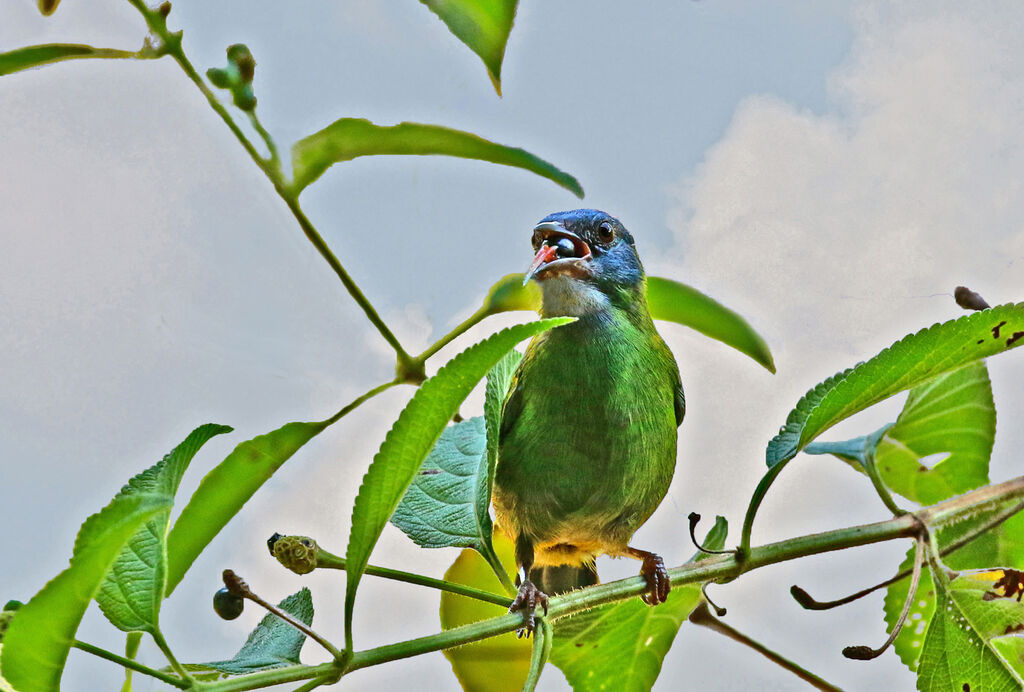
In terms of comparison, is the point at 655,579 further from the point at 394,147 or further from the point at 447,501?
the point at 394,147

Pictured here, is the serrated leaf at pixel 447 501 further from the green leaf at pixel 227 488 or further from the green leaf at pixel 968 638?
the green leaf at pixel 968 638

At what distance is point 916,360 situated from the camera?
0.63 m

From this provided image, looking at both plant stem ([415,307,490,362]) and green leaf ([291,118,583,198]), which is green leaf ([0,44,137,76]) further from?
plant stem ([415,307,490,362])

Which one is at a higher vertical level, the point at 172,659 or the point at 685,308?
the point at 685,308

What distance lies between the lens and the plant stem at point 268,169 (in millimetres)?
749

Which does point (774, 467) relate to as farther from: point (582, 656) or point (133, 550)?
point (133, 550)

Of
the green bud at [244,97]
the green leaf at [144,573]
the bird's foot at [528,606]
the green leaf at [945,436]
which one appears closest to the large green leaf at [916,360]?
the bird's foot at [528,606]

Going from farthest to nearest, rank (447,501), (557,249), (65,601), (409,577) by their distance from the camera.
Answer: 1. (557,249)
2. (447,501)
3. (409,577)
4. (65,601)

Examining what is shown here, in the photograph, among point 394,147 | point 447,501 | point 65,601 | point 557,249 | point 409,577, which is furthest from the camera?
point 557,249

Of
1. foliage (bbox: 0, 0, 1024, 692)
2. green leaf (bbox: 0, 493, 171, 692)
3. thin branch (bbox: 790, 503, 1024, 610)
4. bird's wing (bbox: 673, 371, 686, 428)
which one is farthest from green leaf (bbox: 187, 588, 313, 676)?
bird's wing (bbox: 673, 371, 686, 428)

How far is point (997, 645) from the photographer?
30.1 inches

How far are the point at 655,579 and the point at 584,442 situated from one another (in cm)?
18

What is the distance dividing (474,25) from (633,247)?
34 cm

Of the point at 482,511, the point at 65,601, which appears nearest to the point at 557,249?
the point at 482,511
